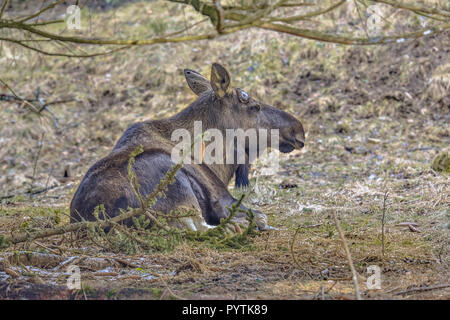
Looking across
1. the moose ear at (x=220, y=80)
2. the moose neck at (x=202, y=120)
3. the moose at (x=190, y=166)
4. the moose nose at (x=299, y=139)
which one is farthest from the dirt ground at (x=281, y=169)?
the moose ear at (x=220, y=80)

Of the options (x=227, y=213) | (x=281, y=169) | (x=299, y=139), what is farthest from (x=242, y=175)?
(x=281, y=169)

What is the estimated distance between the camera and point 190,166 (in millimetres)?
5551

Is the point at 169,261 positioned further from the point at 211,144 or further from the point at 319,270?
the point at 211,144

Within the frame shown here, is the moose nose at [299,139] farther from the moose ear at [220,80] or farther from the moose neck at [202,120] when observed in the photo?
the moose ear at [220,80]

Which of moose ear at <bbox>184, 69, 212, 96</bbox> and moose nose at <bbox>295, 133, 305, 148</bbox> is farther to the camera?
moose ear at <bbox>184, 69, 212, 96</bbox>

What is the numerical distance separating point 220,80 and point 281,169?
3248 millimetres

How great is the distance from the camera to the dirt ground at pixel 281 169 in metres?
3.66

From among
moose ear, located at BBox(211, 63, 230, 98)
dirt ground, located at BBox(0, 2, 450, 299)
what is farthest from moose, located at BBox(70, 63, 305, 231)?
dirt ground, located at BBox(0, 2, 450, 299)

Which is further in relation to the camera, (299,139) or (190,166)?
(299,139)

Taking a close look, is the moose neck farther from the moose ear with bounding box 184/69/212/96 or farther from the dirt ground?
the dirt ground

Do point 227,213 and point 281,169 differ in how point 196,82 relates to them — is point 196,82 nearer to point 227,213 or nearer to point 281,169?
point 227,213

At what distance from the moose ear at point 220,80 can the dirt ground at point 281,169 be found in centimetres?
146

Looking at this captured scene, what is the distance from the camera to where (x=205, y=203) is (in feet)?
17.9

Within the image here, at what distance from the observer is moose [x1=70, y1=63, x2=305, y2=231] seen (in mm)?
4852
